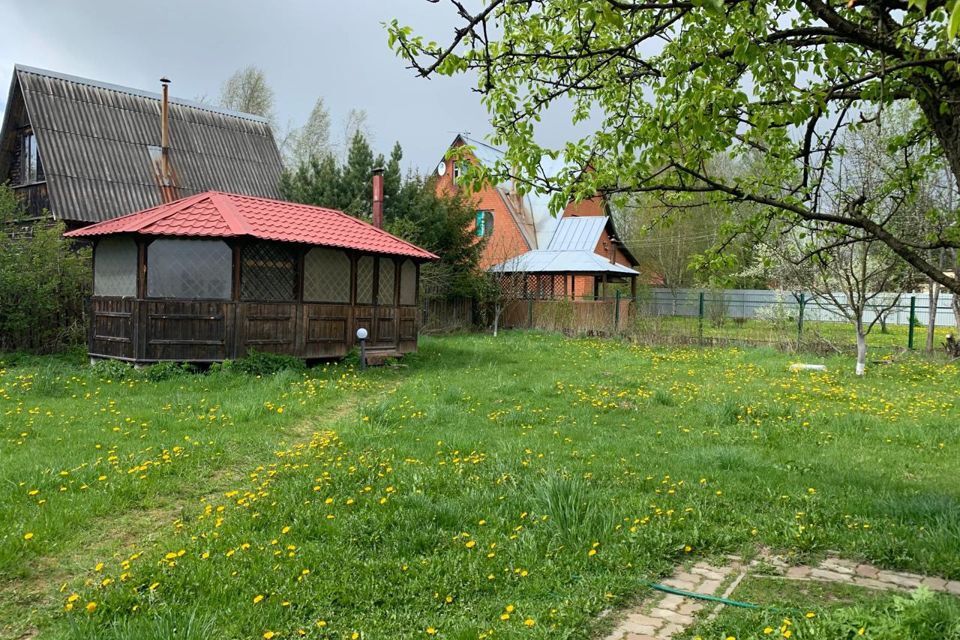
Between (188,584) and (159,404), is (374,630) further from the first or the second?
(159,404)

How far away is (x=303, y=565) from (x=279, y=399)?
6291 mm

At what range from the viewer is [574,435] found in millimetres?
8273

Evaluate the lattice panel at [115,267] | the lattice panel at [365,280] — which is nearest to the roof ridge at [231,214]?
the lattice panel at [115,267]

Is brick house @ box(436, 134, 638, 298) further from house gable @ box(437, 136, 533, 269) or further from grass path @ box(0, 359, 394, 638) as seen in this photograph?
grass path @ box(0, 359, 394, 638)

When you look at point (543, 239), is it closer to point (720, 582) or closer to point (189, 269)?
point (189, 269)

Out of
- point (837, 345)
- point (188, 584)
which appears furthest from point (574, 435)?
point (837, 345)

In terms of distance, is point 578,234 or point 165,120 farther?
point 578,234

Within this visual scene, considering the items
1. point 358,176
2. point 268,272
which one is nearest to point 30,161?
point 358,176

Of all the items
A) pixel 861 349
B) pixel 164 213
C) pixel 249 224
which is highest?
pixel 164 213

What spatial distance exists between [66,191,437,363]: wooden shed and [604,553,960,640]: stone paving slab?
11.1m

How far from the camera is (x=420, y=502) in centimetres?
527

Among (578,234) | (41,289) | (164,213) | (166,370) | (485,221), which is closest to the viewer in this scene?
(166,370)

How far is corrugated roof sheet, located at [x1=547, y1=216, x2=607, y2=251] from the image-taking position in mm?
33000

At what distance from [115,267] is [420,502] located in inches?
446
